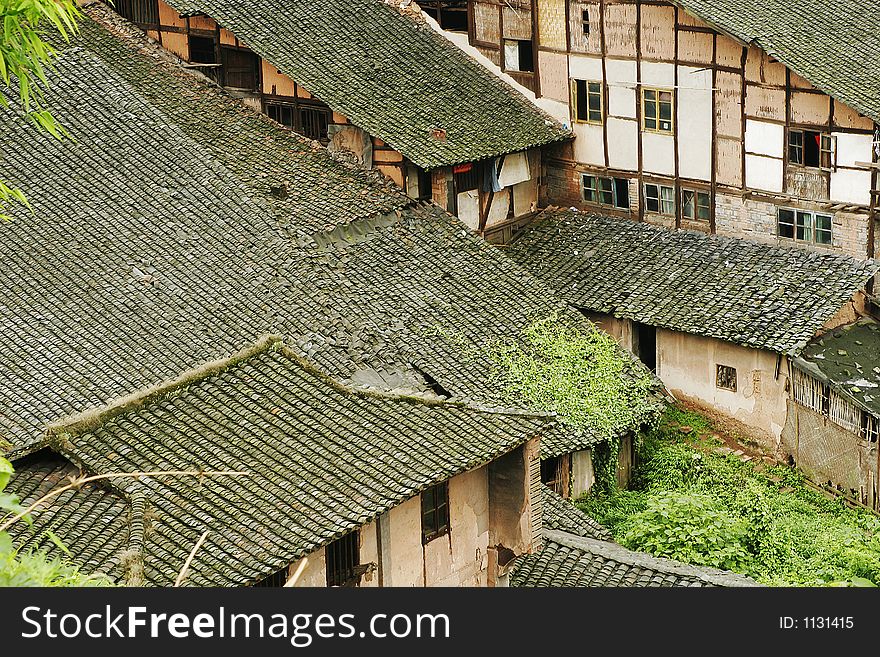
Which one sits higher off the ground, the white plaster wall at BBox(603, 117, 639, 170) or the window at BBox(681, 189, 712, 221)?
the white plaster wall at BBox(603, 117, 639, 170)

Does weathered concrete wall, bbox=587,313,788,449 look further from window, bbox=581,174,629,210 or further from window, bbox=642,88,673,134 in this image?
window, bbox=642,88,673,134

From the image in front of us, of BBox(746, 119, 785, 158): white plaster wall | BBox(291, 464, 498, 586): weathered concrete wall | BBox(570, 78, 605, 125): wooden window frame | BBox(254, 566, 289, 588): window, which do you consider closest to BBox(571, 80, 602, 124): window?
BBox(570, 78, 605, 125): wooden window frame

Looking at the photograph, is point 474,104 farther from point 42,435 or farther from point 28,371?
point 42,435

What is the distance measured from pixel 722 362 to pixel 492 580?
8.45m

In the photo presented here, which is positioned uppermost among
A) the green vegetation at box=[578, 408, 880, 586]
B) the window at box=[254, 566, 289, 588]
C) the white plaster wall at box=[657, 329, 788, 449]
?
the window at box=[254, 566, 289, 588]

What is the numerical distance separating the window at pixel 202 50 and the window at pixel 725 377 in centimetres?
1201

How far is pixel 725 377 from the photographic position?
26.9m

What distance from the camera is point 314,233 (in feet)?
88.7

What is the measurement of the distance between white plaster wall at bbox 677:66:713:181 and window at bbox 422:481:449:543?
11658 mm

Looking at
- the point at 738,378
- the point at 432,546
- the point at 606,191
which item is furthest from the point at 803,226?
the point at 432,546

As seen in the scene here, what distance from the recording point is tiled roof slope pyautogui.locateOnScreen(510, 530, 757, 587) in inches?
796

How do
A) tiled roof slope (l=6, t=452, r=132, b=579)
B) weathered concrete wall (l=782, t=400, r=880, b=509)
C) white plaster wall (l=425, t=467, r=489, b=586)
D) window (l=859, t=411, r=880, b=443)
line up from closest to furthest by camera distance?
tiled roof slope (l=6, t=452, r=132, b=579)
white plaster wall (l=425, t=467, r=489, b=586)
window (l=859, t=411, r=880, b=443)
weathered concrete wall (l=782, t=400, r=880, b=509)

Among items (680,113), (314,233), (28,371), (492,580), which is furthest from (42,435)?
(680,113)

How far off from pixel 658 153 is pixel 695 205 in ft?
4.10
